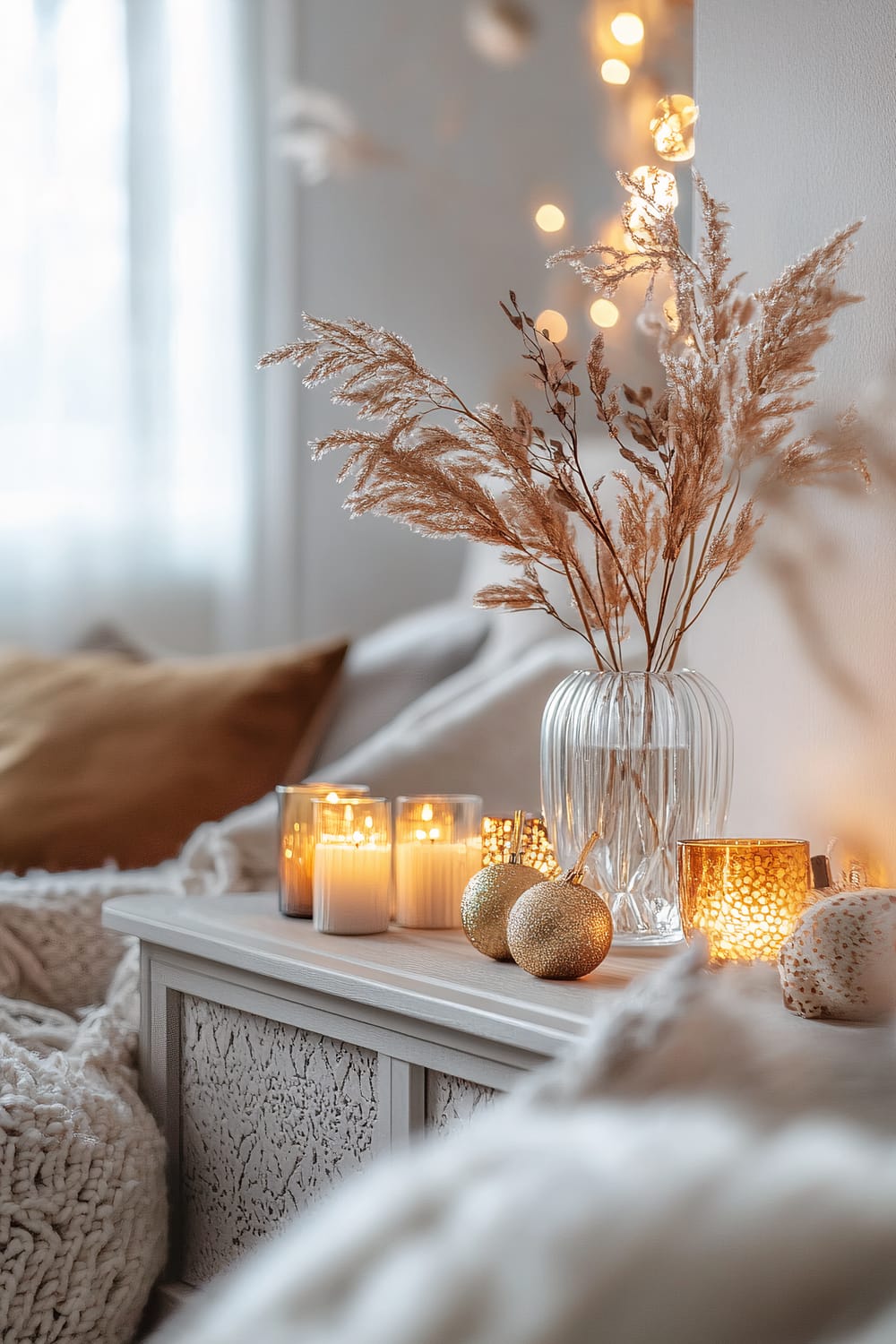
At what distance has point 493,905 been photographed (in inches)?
38.6

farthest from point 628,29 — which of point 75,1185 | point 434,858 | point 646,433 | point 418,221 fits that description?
point 75,1185

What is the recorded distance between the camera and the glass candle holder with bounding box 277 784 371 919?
1.17 m

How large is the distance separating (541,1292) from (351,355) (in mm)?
811

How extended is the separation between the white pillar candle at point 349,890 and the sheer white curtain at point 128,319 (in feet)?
5.34

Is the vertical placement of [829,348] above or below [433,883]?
above

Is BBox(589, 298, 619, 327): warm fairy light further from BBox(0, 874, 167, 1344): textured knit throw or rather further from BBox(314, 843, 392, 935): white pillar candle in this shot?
BBox(0, 874, 167, 1344): textured knit throw

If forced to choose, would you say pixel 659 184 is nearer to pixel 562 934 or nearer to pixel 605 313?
pixel 562 934

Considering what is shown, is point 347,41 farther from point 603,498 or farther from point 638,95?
point 603,498

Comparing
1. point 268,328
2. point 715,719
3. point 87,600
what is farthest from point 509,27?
point 715,719

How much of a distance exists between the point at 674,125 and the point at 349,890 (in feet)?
2.43

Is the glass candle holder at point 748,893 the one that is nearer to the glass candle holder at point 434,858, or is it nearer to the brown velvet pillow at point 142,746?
the glass candle holder at point 434,858

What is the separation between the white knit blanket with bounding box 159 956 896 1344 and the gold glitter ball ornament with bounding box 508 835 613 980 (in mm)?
517

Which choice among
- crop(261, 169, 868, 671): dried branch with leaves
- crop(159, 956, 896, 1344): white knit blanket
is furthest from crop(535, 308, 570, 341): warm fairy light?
crop(159, 956, 896, 1344): white knit blanket

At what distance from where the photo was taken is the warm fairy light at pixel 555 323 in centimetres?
205
